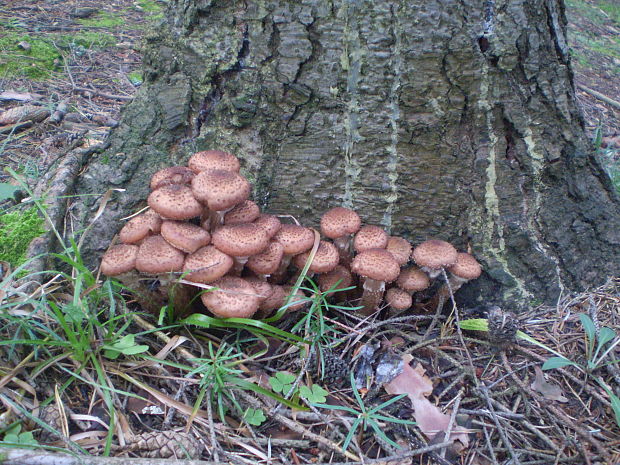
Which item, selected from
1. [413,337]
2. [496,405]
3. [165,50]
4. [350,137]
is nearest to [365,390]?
[413,337]

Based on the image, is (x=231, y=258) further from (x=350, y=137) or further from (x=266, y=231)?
(x=350, y=137)

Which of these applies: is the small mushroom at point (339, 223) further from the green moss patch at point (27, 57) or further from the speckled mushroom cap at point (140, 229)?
the green moss patch at point (27, 57)

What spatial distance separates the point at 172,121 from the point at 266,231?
44.5 inches

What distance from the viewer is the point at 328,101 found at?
2.72 meters

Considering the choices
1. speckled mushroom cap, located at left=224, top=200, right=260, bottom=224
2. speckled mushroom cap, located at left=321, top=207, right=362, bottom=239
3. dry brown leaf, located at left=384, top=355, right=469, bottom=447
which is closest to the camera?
dry brown leaf, located at left=384, top=355, right=469, bottom=447

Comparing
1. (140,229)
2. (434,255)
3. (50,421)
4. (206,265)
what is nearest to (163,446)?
(50,421)

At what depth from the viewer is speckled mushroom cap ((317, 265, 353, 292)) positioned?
2.78 m

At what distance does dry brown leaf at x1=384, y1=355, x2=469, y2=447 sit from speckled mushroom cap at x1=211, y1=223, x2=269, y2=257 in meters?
1.01

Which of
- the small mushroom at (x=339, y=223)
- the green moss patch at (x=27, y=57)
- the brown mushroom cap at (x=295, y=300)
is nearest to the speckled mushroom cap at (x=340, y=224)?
the small mushroom at (x=339, y=223)

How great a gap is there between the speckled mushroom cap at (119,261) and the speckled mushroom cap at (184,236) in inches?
8.1

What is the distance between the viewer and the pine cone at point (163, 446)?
1973 mm

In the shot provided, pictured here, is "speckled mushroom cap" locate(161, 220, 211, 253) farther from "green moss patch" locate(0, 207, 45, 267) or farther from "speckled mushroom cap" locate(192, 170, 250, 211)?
"green moss patch" locate(0, 207, 45, 267)

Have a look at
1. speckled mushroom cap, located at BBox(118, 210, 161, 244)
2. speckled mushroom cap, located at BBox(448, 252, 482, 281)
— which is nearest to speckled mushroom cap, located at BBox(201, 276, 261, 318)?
speckled mushroom cap, located at BBox(118, 210, 161, 244)

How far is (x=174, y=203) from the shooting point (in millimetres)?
2332
